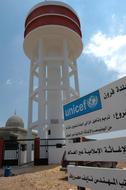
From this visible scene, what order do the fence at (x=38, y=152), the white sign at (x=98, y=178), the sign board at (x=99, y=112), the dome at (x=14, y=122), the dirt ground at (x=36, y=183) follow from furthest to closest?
the dome at (x=14, y=122) → the fence at (x=38, y=152) → the dirt ground at (x=36, y=183) → the sign board at (x=99, y=112) → the white sign at (x=98, y=178)

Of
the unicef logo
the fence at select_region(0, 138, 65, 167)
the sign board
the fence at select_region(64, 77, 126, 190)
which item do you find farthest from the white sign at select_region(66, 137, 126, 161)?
the fence at select_region(0, 138, 65, 167)

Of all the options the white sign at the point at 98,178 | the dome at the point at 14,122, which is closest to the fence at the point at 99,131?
the white sign at the point at 98,178

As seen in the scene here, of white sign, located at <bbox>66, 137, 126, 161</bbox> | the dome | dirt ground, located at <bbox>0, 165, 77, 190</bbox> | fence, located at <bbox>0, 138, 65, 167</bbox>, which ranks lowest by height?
dirt ground, located at <bbox>0, 165, 77, 190</bbox>

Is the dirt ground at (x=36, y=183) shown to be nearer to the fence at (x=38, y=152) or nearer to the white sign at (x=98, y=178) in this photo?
the white sign at (x=98, y=178)

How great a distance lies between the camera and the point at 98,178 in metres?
→ 4.99

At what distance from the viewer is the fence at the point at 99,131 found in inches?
185

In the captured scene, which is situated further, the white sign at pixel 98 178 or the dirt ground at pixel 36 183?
the dirt ground at pixel 36 183

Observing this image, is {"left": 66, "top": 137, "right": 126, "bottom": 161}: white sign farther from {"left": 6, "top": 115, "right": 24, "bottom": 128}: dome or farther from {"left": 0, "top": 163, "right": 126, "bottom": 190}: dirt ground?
{"left": 6, "top": 115, "right": 24, "bottom": 128}: dome

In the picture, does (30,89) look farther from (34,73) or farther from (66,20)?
(66,20)

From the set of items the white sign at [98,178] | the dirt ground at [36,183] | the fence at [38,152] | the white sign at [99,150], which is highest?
the fence at [38,152]

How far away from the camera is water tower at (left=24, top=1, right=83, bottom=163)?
1012 inches

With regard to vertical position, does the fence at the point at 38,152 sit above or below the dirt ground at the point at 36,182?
above

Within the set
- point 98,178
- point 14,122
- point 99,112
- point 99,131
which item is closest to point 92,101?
point 99,112

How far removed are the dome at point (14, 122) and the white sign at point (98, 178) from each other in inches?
1724
